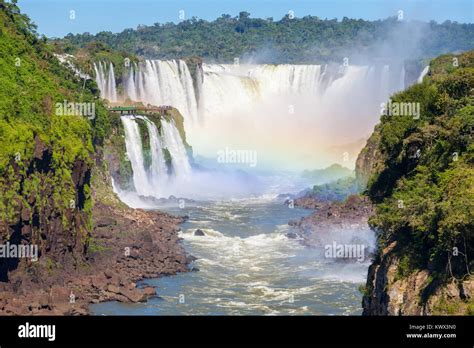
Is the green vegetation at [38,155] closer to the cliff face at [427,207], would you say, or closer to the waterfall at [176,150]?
the cliff face at [427,207]

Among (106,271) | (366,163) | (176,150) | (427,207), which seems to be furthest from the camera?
(176,150)

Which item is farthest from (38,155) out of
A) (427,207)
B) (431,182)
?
(427,207)

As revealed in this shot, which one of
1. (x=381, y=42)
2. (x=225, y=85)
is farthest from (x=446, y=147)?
(x=381, y=42)

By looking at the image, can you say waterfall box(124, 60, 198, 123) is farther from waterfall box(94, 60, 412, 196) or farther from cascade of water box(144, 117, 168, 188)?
cascade of water box(144, 117, 168, 188)

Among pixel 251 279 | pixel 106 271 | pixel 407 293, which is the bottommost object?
pixel 251 279

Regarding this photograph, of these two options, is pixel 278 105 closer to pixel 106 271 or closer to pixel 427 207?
pixel 106 271
